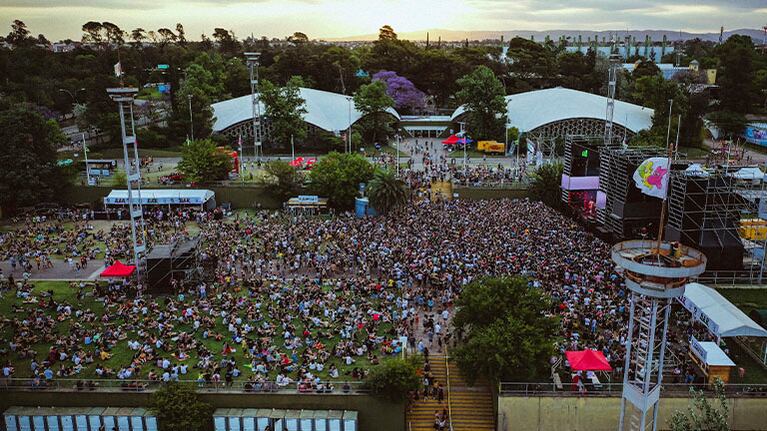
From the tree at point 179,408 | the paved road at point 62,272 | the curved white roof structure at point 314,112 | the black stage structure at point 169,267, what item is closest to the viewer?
the tree at point 179,408

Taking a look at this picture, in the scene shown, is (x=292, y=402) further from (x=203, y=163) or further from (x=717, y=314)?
(x=203, y=163)

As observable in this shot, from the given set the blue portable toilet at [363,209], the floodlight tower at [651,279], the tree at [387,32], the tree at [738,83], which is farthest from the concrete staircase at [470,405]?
the tree at [387,32]

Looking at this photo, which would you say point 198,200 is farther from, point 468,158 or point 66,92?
point 66,92

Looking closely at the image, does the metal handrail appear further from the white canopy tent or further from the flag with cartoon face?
the white canopy tent

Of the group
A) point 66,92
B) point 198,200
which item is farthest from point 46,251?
point 66,92

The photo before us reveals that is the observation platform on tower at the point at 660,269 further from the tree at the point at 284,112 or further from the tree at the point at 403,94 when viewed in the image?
the tree at the point at 403,94

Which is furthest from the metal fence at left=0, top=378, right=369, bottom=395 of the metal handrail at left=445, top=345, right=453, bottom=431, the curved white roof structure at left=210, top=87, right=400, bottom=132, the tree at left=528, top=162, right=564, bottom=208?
the curved white roof structure at left=210, top=87, right=400, bottom=132

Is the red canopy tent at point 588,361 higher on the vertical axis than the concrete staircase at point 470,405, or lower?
higher

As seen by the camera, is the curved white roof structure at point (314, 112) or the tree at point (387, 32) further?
the tree at point (387, 32)
